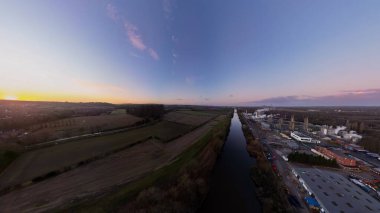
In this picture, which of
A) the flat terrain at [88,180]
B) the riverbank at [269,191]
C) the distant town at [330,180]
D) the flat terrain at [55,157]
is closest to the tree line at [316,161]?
the distant town at [330,180]

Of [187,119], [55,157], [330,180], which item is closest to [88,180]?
[55,157]

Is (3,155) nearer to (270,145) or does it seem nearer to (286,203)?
(286,203)

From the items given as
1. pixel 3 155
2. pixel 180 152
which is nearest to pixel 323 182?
pixel 180 152

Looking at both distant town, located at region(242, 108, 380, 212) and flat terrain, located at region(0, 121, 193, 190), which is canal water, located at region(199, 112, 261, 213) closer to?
distant town, located at region(242, 108, 380, 212)

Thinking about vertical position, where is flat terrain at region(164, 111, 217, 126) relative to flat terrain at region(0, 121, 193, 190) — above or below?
above

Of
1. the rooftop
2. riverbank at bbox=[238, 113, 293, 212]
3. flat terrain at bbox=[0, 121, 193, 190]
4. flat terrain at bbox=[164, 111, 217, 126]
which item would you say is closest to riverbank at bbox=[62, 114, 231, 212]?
riverbank at bbox=[238, 113, 293, 212]

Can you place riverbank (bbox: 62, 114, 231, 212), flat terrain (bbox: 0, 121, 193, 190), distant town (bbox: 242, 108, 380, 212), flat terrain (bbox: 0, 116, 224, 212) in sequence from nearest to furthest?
1. riverbank (bbox: 62, 114, 231, 212)
2. flat terrain (bbox: 0, 116, 224, 212)
3. distant town (bbox: 242, 108, 380, 212)
4. flat terrain (bbox: 0, 121, 193, 190)

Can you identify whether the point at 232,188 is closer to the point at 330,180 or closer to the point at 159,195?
the point at 159,195
